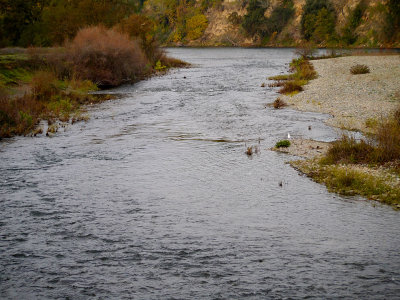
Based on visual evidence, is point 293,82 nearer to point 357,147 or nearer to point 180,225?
point 357,147

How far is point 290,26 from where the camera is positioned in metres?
156

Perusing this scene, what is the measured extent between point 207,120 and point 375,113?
373 inches

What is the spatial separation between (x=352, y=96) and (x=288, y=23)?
134273 mm

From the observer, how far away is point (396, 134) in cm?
1672

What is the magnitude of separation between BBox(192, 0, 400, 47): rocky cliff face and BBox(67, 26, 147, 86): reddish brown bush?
81311mm

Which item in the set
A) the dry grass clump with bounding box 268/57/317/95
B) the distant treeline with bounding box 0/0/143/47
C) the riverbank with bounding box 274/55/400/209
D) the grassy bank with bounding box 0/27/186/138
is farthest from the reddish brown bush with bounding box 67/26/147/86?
the riverbank with bounding box 274/55/400/209

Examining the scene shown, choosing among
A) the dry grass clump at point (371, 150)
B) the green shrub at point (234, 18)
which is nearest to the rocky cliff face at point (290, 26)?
the green shrub at point (234, 18)

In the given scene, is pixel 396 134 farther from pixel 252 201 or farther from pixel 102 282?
A: pixel 102 282

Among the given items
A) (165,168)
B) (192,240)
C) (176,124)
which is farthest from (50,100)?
(192,240)

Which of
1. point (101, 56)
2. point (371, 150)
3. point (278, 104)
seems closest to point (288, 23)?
point (101, 56)

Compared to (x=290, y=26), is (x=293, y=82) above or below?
below

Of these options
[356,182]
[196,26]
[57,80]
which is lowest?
[356,182]

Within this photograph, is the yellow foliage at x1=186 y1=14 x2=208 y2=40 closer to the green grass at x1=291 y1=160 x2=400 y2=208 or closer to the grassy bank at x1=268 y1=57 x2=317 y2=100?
the grassy bank at x1=268 y1=57 x2=317 y2=100

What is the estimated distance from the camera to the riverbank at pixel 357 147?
14.8 m
